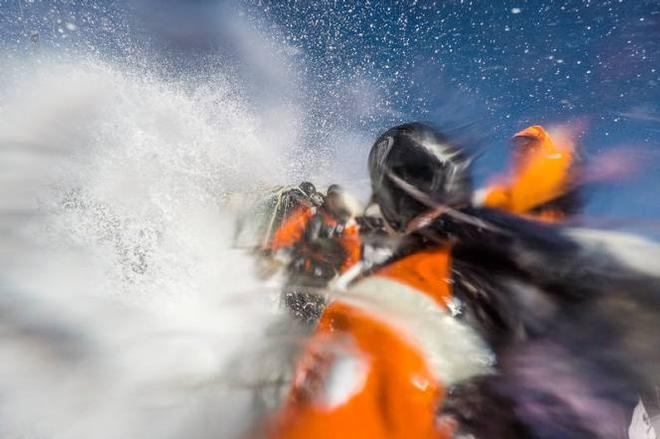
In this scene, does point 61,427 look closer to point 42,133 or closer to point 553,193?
point 42,133

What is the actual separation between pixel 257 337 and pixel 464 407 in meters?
1.68

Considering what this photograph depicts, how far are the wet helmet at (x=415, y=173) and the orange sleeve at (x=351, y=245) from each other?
0.74ft

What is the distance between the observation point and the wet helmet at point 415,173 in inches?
52.7

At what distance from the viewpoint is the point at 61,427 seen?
97.6 inches

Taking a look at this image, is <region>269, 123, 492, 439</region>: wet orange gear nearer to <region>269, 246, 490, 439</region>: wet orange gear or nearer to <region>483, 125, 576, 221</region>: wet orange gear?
<region>269, 246, 490, 439</region>: wet orange gear

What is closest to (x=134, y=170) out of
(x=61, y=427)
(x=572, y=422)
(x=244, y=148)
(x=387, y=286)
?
(x=244, y=148)

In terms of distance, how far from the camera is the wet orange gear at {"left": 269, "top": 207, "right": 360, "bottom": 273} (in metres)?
1.70

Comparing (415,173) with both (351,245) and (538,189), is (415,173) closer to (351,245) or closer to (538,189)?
(351,245)

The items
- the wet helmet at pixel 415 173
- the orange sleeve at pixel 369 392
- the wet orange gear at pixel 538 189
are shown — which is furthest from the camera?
the wet orange gear at pixel 538 189

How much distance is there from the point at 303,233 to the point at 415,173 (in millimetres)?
985

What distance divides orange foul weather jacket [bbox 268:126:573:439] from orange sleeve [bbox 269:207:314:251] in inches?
38.8

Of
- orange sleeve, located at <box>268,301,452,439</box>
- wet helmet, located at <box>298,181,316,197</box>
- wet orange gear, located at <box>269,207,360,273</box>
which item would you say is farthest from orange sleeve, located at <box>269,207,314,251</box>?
orange sleeve, located at <box>268,301,452,439</box>

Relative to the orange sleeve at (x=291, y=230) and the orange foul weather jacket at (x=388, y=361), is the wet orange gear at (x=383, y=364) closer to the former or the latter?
the orange foul weather jacket at (x=388, y=361)

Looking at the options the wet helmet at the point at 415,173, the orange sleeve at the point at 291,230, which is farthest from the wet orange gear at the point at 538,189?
the orange sleeve at the point at 291,230
